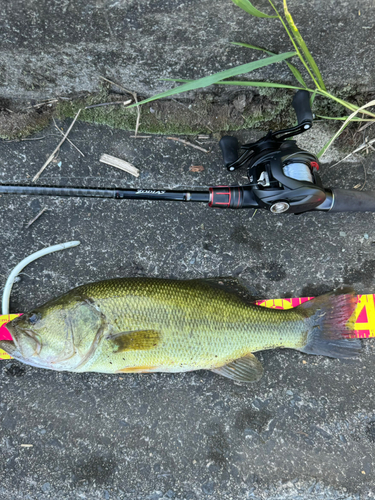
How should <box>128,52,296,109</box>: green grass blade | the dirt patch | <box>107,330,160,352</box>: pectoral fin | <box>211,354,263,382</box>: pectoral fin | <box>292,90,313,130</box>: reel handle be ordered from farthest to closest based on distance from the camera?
the dirt patch → <box>211,354,263,382</box>: pectoral fin → <box>107,330,160,352</box>: pectoral fin → <box>292,90,313,130</box>: reel handle → <box>128,52,296,109</box>: green grass blade

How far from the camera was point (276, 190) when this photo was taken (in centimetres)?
194

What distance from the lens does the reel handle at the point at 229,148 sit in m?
2.43

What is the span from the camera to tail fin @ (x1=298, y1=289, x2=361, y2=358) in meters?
2.45

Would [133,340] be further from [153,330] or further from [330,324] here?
[330,324]

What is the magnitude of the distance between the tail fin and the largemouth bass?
3 centimetres

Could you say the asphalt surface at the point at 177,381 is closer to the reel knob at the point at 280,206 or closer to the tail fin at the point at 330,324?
the tail fin at the point at 330,324

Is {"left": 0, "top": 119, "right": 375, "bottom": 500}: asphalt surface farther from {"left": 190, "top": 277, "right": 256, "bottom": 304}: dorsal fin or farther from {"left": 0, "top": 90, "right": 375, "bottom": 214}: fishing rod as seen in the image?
{"left": 0, "top": 90, "right": 375, "bottom": 214}: fishing rod

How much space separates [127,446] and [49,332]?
1.19 metres

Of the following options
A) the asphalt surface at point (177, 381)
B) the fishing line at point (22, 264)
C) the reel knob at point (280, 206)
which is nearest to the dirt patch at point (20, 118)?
the asphalt surface at point (177, 381)

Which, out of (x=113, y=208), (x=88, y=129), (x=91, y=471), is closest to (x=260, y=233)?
(x=113, y=208)

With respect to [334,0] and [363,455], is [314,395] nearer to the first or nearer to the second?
[363,455]

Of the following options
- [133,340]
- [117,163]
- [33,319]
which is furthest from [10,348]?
[117,163]

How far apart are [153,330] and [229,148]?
5.01 feet

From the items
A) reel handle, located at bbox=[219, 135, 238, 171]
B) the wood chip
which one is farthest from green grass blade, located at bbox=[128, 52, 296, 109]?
the wood chip
